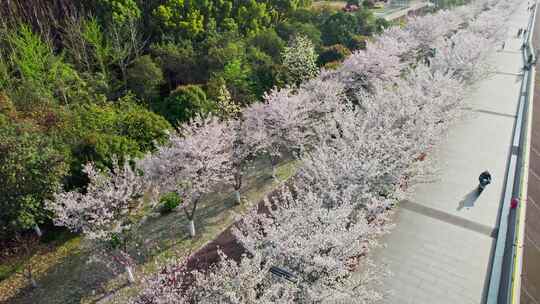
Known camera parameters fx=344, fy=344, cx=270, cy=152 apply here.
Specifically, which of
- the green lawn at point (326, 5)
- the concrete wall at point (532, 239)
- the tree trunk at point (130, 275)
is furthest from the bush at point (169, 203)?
the green lawn at point (326, 5)

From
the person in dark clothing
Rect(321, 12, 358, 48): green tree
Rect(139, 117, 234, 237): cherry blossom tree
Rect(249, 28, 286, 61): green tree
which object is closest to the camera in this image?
Rect(139, 117, 234, 237): cherry blossom tree

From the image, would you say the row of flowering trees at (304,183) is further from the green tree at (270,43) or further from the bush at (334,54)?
the green tree at (270,43)

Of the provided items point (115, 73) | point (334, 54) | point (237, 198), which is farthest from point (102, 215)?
point (334, 54)

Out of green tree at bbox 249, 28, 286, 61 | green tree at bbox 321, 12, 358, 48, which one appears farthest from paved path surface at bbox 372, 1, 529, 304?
green tree at bbox 249, 28, 286, 61

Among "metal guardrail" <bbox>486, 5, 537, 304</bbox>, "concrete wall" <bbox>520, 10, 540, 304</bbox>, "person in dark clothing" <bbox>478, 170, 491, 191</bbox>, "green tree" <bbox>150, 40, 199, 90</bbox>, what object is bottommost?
"concrete wall" <bbox>520, 10, 540, 304</bbox>

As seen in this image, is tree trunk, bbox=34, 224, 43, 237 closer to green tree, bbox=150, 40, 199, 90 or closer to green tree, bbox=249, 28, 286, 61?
green tree, bbox=150, 40, 199, 90

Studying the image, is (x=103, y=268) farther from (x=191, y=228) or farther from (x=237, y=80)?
(x=237, y=80)

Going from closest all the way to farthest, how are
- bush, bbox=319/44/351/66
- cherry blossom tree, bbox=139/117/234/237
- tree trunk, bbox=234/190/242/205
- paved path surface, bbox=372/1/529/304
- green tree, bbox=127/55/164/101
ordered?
paved path surface, bbox=372/1/529/304 → cherry blossom tree, bbox=139/117/234/237 → tree trunk, bbox=234/190/242/205 → green tree, bbox=127/55/164/101 → bush, bbox=319/44/351/66
